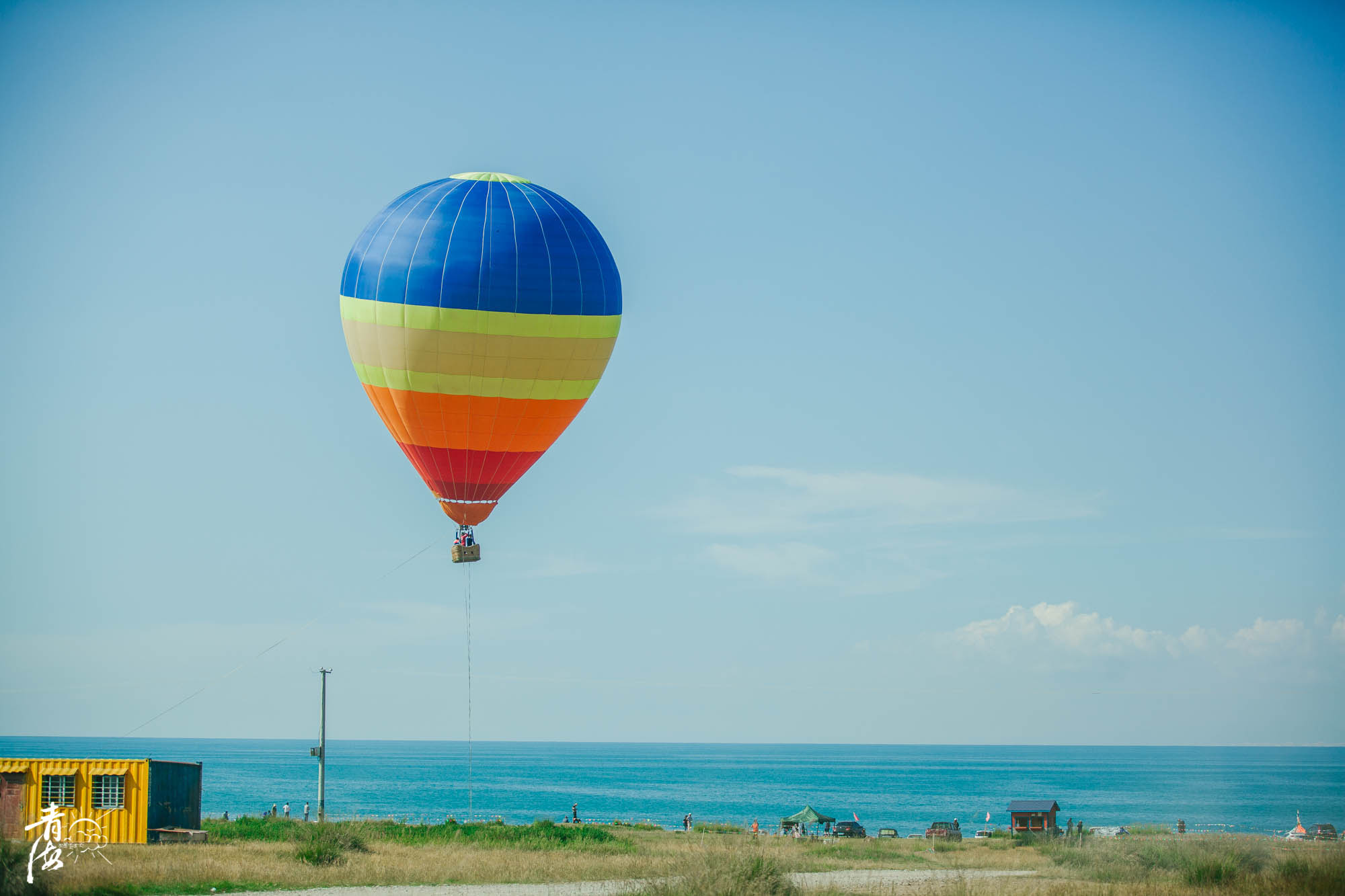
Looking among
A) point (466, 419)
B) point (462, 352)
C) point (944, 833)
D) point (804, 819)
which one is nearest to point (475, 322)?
point (462, 352)

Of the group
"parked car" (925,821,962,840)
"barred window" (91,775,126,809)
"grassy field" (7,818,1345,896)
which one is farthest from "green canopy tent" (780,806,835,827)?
"barred window" (91,775,126,809)

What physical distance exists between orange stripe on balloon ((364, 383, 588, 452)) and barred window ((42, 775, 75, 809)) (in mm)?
11799

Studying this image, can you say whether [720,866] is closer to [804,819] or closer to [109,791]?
[109,791]

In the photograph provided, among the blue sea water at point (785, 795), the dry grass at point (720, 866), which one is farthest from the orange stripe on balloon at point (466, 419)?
the blue sea water at point (785, 795)

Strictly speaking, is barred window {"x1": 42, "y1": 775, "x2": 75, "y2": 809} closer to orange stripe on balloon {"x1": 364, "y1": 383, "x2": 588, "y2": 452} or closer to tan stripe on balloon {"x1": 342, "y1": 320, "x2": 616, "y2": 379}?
orange stripe on balloon {"x1": 364, "y1": 383, "x2": 588, "y2": 452}

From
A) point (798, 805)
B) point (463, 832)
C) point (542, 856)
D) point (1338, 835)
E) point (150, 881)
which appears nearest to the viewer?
point (150, 881)

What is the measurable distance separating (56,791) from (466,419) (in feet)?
45.2

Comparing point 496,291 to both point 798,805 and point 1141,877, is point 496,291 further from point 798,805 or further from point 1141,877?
point 798,805

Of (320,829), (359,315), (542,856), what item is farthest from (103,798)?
(359,315)

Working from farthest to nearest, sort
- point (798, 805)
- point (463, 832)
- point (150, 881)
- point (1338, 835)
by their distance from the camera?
point (798, 805) < point (1338, 835) < point (463, 832) < point (150, 881)

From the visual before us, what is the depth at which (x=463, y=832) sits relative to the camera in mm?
35438

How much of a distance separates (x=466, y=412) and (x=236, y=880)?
11350mm

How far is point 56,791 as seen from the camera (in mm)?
31625

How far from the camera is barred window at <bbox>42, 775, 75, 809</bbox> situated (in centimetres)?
3158
